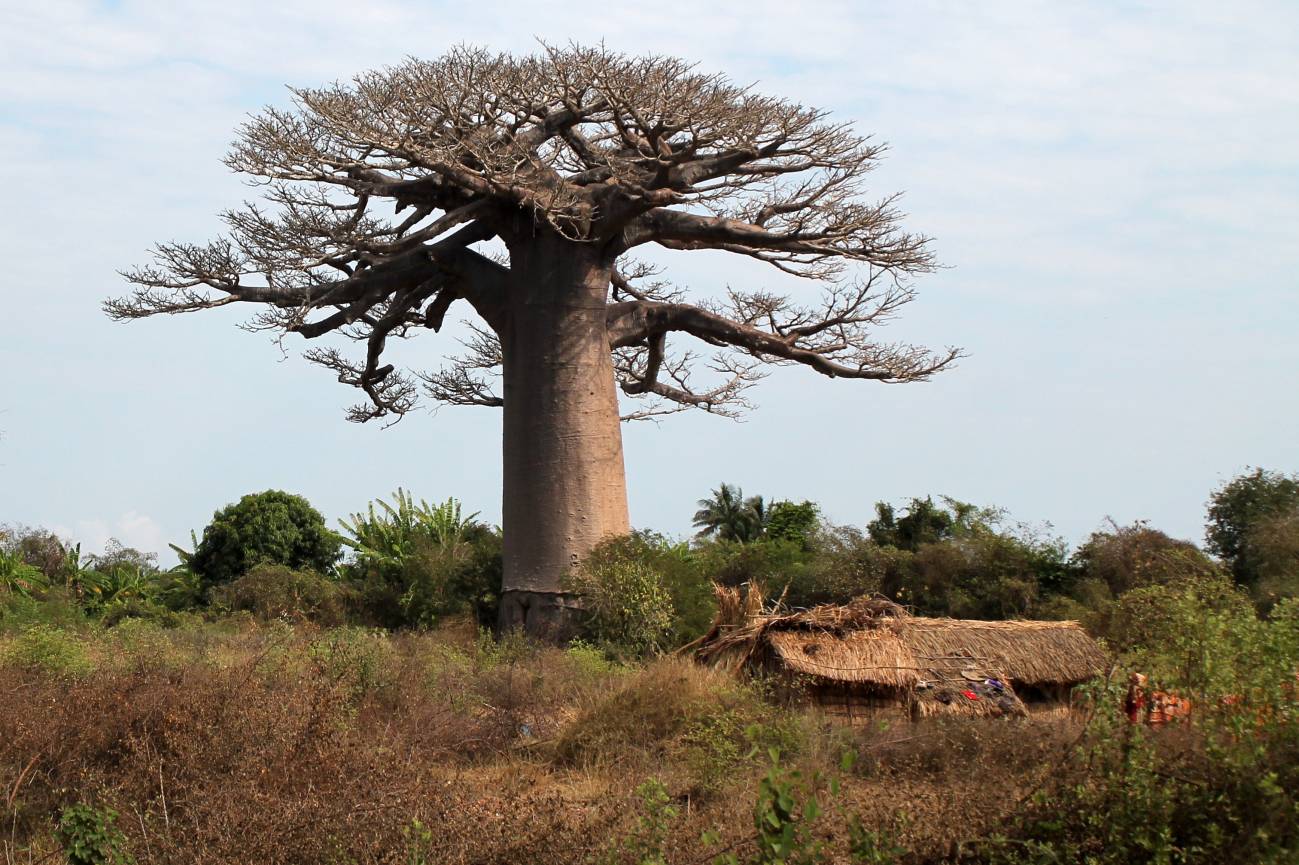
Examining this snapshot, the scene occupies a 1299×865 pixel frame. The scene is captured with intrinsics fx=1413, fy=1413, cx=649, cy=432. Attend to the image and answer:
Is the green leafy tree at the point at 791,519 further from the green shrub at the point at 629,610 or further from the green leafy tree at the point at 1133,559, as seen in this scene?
the green shrub at the point at 629,610

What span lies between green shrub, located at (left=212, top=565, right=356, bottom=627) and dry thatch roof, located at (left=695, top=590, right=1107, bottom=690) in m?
5.89

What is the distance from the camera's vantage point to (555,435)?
12.6 metres

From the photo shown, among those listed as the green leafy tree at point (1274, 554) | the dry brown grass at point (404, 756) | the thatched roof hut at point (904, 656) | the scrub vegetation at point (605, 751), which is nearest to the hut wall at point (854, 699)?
the thatched roof hut at point (904, 656)

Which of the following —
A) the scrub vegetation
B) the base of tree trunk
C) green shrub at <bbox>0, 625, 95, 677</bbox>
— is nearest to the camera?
the scrub vegetation

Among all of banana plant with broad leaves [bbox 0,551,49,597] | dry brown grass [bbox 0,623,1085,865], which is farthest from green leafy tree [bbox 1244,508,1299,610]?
banana plant with broad leaves [bbox 0,551,49,597]

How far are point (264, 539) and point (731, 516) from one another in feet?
35.9

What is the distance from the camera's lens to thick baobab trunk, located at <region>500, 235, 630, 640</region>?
1249cm

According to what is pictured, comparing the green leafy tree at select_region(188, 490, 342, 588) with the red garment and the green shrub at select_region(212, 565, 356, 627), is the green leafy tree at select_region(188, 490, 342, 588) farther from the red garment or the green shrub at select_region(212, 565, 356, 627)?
the red garment

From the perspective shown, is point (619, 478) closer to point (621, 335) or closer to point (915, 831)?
point (621, 335)

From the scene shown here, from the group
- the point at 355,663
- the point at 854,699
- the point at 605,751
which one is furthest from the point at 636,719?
the point at 355,663

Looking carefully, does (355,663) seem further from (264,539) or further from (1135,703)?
(264,539)

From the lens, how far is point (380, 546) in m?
17.8

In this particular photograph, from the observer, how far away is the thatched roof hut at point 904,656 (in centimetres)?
845

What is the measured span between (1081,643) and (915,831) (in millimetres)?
4959
